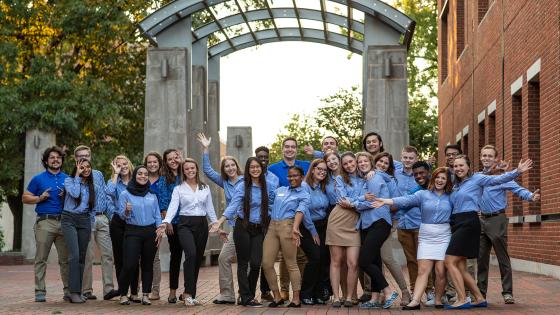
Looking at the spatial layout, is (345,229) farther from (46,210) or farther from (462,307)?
(46,210)

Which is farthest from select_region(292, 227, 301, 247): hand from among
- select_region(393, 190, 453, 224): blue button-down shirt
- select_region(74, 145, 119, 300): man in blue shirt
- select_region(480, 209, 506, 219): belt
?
select_region(74, 145, 119, 300): man in blue shirt

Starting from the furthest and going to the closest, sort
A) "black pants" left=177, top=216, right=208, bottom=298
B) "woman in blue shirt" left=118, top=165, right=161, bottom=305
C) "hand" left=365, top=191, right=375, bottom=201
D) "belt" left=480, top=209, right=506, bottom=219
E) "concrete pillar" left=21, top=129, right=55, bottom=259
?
"concrete pillar" left=21, top=129, right=55, bottom=259 → "woman in blue shirt" left=118, top=165, right=161, bottom=305 → "black pants" left=177, top=216, right=208, bottom=298 → "belt" left=480, top=209, right=506, bottom=219 → "hand" left=365, top=191, right=375, bottom=201

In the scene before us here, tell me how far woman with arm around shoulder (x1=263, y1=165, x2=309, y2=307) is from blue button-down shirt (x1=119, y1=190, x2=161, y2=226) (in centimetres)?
146

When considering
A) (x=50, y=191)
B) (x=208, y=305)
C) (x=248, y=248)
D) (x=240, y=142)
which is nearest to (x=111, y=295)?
(x=208, y=305)

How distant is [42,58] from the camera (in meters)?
33.0

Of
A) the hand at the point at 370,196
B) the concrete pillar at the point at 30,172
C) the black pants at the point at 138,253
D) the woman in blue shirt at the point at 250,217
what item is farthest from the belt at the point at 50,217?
the concrete pillar at the point at 30,172

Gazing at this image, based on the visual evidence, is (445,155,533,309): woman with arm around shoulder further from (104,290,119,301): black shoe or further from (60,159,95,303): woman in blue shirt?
(60,159,95,303): woman in blue shirt

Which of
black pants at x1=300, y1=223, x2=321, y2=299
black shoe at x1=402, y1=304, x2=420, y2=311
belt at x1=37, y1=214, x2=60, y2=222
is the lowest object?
black shoe at x1=402, y1=304, x2=420, y2=311

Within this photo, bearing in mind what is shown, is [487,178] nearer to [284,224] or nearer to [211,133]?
[284,224]

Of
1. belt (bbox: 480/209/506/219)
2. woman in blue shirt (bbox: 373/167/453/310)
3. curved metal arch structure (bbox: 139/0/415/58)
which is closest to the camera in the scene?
woman in blue shirt (bbox: 373/167/453/310)

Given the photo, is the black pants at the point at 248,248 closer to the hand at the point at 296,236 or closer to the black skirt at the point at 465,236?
the hand at the point at 296,236

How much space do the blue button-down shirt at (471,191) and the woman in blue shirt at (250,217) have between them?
2.16 metres

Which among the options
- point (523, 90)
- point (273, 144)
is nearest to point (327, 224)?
point (523, 90)

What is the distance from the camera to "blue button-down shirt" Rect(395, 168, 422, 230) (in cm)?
1401
